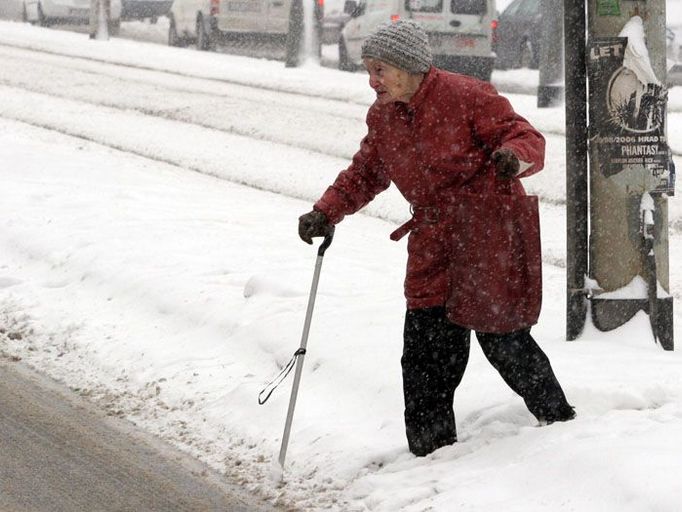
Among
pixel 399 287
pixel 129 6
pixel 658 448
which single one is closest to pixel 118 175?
pixel 399 287

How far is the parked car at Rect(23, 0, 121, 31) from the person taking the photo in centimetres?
3062

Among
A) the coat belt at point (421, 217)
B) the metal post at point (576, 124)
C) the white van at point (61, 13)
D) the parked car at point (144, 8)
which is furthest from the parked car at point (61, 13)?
the coat belt at point (421, 217)

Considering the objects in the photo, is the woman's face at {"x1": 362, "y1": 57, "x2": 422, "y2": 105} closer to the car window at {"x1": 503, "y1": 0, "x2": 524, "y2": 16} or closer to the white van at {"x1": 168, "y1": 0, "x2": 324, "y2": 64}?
the car window at {"x1": 503, "y1": 0, "x2": 524, "y2": 16}

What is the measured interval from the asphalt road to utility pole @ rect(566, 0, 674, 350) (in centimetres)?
185

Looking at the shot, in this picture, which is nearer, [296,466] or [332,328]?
[296,466]

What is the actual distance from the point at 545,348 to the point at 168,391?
1696 mm

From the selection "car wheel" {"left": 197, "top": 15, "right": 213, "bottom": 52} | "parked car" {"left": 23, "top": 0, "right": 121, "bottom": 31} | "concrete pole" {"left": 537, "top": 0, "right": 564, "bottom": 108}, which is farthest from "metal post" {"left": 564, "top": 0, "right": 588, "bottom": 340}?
"parked car" {"left": 23, "top": 0, "right": 121, "bottom": 31}

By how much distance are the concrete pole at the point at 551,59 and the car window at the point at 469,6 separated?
2626mm

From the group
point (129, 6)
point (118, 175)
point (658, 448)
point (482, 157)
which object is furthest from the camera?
point (129, 6)

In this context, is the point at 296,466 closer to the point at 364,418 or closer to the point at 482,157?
the point at 364,418

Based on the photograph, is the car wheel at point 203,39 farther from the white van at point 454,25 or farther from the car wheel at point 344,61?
the white van at point 454,25

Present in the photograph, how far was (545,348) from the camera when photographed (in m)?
6.20

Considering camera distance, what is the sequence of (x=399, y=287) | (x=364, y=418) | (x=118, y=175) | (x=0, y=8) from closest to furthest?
(x=364, y=418)
(x=399, y=287)
(x=118, y=175)
(x=0, y=8)

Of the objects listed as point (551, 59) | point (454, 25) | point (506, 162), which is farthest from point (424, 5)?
point (506, 162)
